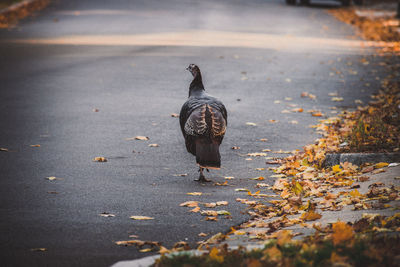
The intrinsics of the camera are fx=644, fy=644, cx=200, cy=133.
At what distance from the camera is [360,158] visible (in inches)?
299

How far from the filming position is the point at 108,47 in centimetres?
1831

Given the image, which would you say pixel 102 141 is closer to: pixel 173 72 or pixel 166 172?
pixel 166 172

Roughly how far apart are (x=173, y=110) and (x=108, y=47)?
7275 mm

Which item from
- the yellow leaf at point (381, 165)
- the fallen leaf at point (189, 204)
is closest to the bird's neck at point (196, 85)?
the fallen leaf at point (189, 204)

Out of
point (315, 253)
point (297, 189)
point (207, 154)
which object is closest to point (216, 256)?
point (315, 253)

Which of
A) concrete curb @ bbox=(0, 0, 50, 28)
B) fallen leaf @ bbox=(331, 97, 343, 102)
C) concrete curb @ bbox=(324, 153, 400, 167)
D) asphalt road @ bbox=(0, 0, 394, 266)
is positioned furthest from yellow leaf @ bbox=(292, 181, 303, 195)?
concrete curb @ bbox=(0, 0, 50, 28)

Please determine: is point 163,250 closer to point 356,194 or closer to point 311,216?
point 311,216

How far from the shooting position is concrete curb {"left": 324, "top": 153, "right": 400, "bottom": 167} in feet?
24.4

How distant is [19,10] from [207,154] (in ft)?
73.7

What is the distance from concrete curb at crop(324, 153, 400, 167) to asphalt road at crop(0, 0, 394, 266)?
0.81 meters

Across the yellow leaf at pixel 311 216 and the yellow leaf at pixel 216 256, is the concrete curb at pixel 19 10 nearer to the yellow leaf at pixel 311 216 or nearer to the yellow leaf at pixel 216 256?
the yellow leaf at pixel 311 216

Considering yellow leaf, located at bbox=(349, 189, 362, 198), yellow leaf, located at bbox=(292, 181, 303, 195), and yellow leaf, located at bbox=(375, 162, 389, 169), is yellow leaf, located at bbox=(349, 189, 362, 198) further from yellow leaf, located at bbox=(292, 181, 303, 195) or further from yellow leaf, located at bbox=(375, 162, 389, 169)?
yellow leaf, located at bbox=(375, 162, 389, 169)

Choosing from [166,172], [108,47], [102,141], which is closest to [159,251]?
[166,172]

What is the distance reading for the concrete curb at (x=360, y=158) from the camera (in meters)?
Result: 7.43
